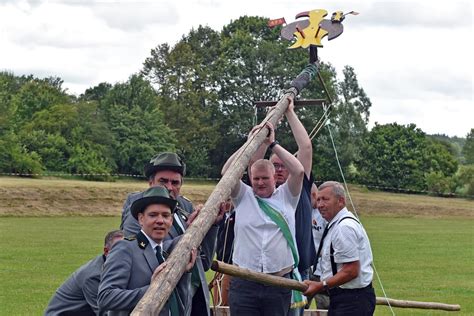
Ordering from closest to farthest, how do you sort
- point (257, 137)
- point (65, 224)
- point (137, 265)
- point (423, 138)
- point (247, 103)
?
1. point (137, 265)
2. point (257, 137)
3. point (65, 224)
4. point (247, 103)
5. point (423, 138)

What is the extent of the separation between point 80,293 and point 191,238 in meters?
1.46

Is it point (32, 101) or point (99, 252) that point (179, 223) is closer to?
point (99, 252)

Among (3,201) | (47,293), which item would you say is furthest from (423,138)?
(47,293)

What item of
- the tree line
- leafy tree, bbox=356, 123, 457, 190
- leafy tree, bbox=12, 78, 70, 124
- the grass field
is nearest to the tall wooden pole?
the grass field

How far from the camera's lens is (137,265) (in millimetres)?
5199

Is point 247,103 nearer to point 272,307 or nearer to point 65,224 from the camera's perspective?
point 65,224

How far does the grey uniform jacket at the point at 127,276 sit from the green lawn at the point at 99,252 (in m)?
8.61

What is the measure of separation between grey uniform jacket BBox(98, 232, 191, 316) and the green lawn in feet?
28.2

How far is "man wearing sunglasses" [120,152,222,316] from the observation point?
19.4 ft

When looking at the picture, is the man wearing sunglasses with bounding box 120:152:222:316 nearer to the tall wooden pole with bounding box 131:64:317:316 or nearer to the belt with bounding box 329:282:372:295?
the tall wooden pole with bounding box 131:64:317:316

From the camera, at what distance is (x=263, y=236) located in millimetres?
7012

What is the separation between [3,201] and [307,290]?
124 feet

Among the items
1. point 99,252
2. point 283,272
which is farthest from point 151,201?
point 99,252

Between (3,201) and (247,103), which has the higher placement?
(247,103)
